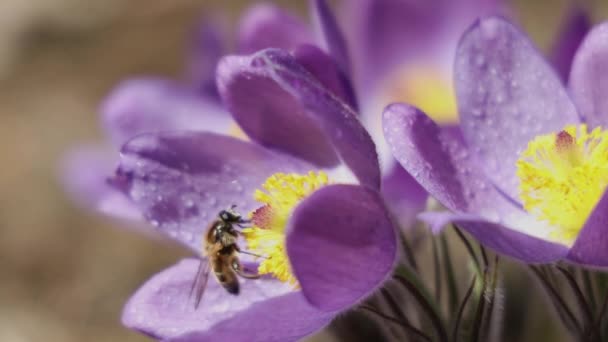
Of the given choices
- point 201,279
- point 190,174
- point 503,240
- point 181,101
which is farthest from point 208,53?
point 503,240

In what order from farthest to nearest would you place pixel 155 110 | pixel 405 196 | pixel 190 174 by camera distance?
pixel 155 110 < pixel 405 196 < pixel 190 174

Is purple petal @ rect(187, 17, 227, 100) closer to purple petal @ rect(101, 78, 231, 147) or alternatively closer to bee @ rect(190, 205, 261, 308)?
purple petal @ rect(101, 78, 231, 147)

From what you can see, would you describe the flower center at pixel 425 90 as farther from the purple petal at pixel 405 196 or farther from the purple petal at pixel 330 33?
the purple petal at pixel 330 33

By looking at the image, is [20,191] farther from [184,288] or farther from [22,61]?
[184,288]

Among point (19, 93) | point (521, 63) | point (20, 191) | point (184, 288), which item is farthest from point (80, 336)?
point (521, 63)

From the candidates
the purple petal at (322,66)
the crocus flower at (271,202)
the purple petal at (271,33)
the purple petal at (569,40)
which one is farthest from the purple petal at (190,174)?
the purple petal at (569,40)

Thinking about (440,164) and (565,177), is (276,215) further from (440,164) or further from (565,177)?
(565,177)

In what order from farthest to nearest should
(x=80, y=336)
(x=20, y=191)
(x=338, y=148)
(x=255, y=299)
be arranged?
1. (x=20, y=191)
2. (x=80, y=336)
3. (x=255, y=299)
4. (x=338, y=148)
